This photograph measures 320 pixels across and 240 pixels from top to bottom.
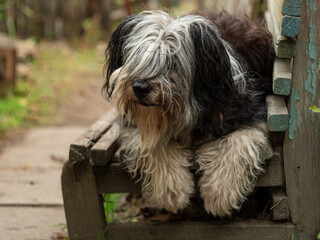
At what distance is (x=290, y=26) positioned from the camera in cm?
271

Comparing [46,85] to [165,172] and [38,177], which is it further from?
[165,172]

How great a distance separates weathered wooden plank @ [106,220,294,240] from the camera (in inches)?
119

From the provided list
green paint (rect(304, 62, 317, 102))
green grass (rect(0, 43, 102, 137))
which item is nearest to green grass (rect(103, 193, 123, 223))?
green paint (rect(304, 62, 317, 102))

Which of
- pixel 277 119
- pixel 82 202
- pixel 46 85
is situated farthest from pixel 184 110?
pixel 46 85

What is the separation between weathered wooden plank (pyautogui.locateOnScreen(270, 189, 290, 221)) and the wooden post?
0.03m

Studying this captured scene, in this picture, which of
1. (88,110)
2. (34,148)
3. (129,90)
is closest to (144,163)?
(129,90)

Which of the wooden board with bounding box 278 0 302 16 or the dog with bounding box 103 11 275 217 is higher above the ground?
the wooden board with bounding box 278 0 302 16

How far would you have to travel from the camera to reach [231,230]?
3.04 metres

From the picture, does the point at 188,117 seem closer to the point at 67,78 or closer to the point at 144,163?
the point at 144,163

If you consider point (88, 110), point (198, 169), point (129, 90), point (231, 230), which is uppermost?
point (129, 90)

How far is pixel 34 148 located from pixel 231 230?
3.29 m

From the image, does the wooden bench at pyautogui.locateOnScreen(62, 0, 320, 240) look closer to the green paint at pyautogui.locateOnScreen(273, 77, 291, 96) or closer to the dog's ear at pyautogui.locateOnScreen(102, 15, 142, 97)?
the green paint at pyautogui.locateOnScreen(273, 77, 291, 96)

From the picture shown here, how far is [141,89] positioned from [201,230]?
0.97 metres

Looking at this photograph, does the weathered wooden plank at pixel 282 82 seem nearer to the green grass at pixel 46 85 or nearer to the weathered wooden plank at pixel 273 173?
the weathered wooden plank at pixel 273 173
